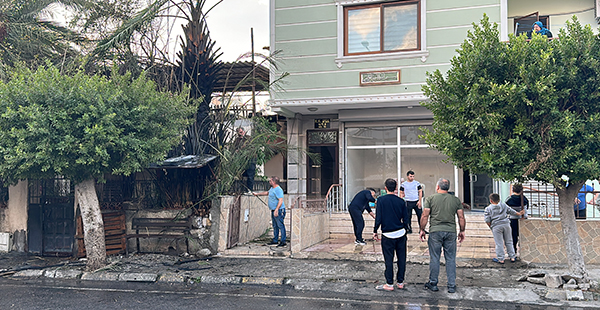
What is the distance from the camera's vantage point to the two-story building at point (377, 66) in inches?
549

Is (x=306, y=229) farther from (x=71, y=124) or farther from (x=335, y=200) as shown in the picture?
(x=71, y=124)

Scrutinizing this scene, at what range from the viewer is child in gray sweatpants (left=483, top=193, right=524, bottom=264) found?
9.62 meters

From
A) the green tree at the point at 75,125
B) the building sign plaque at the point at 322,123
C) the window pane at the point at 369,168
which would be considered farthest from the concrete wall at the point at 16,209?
the window pane at the point at 369,168

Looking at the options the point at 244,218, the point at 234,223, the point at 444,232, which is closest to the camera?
the point at 444,232

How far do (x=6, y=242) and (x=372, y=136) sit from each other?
11.0 metres

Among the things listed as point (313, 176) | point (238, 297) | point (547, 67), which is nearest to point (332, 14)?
point (313, 176)

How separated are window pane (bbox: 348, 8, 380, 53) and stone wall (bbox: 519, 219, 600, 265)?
6991 mm

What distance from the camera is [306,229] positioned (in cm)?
1172

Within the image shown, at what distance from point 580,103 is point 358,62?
25.4 feet

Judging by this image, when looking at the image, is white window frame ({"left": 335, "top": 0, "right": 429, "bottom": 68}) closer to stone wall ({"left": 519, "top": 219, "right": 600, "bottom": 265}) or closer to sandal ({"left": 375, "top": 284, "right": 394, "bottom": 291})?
stone wall ({"left": 519, "top": 219, "right": 600, "bottom": 265})

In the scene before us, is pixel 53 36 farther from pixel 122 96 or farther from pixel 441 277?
pixel 441 277

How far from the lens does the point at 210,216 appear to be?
1173cm

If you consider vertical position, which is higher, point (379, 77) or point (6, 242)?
point (379, 77)

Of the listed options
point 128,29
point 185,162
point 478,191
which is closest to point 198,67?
point 128,29
